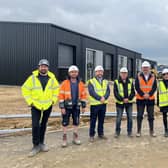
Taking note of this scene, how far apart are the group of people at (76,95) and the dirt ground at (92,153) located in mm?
261

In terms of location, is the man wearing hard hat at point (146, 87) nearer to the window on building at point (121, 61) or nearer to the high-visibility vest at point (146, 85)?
the high-visibility vest at point (146, 85)

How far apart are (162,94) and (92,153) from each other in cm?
264

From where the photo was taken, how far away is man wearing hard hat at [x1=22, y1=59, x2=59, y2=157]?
18.7 feet

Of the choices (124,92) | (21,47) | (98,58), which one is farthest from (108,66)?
(124,92)

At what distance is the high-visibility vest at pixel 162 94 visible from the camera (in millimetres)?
7246

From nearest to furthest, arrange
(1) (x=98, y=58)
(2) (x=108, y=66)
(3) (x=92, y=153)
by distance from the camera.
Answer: (3) (x=92, y=153), (1) (x=98, y=58), (2) (x=108, y=66)

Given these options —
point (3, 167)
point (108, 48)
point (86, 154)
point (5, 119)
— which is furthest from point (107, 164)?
point (108, 48)

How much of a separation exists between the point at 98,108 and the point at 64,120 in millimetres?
907

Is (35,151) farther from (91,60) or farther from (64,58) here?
(91,60)

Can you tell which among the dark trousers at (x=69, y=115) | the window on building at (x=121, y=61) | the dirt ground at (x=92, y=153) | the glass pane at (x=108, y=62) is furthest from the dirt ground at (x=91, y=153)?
the window on building at (x=121, y=61)

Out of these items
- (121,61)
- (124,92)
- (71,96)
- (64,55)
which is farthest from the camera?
(121,61)

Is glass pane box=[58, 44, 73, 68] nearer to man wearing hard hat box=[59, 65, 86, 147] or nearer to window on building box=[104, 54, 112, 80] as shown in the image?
window on building box=[104, 54, 112, 80]

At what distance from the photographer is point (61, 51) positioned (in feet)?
105

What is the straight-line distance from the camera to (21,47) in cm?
2856
